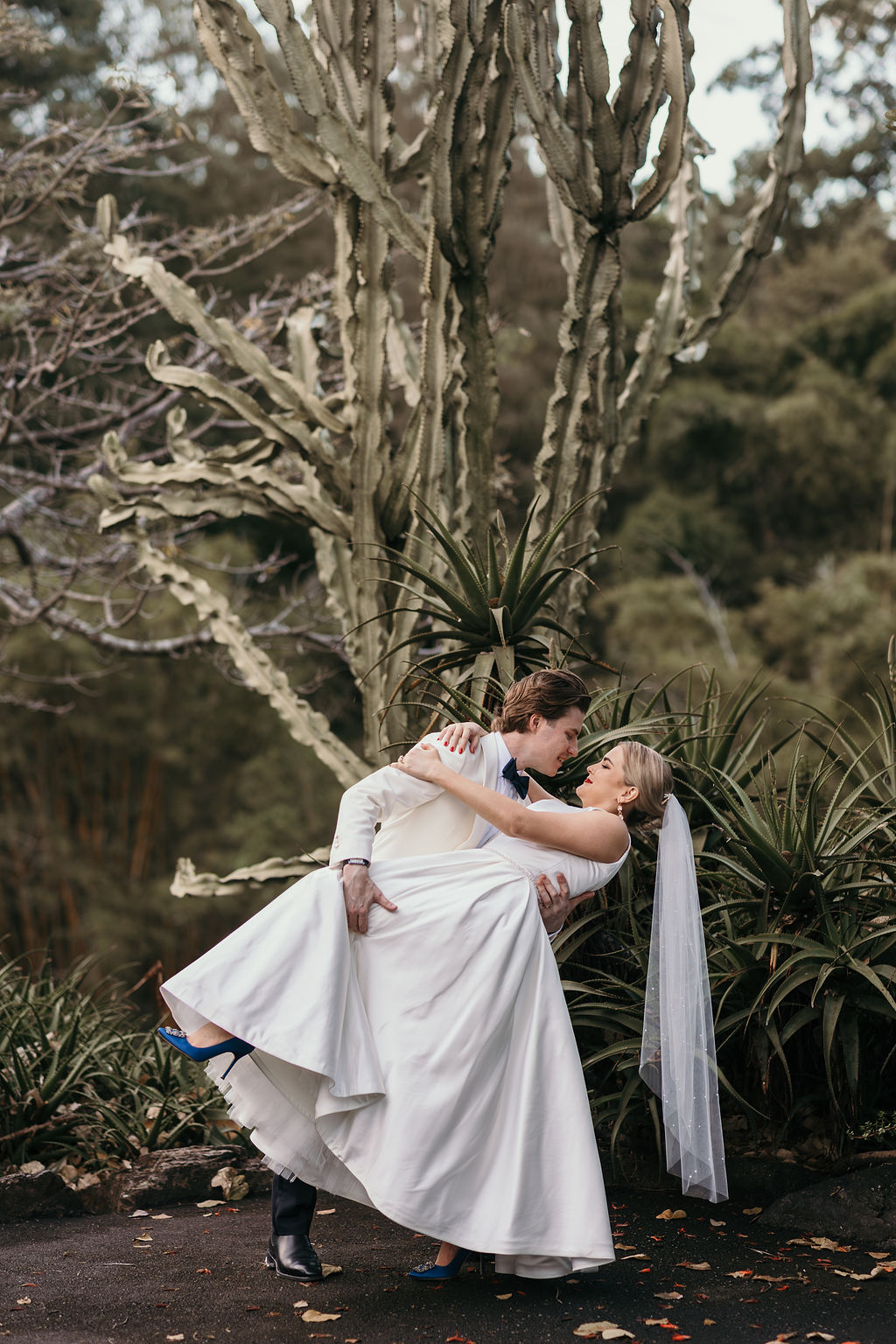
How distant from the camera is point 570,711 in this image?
299 centimetres

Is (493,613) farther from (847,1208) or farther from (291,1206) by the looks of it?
(847,1208)

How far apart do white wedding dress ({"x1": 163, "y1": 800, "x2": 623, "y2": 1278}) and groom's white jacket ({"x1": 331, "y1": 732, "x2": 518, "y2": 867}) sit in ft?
0.63

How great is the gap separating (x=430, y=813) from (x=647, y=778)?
0.57 m

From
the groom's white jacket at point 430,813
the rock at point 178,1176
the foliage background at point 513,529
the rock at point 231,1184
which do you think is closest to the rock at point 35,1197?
the rock at point 178,1176

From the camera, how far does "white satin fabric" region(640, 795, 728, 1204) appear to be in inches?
115

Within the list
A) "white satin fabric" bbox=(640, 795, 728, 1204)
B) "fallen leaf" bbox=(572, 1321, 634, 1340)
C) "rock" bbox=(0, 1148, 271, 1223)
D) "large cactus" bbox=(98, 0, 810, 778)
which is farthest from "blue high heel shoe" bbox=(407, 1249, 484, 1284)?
"large cactus" bbox=(98, 0, 810, 778)

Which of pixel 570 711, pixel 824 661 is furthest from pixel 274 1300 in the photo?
pixel 824 661

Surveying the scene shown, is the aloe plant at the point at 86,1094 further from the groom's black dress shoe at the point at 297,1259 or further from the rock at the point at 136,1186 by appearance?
the groom's black dress shoe at the point at 297,1259

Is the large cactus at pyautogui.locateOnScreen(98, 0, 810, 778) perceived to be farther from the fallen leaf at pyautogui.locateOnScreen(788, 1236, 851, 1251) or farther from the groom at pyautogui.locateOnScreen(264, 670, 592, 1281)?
the fallen leaf at pyautogui.locateOnScreen(788, 1236, 851, 1251)

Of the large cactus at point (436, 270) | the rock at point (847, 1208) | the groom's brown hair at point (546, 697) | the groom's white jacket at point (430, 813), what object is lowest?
the rock at point (847, 1208)

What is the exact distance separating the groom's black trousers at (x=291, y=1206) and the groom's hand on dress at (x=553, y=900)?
33.0 inches

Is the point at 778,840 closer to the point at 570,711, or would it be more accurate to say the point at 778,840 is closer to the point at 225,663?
the point at 570,711

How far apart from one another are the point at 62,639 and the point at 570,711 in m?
8.09

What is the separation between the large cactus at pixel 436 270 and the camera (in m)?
4.46
